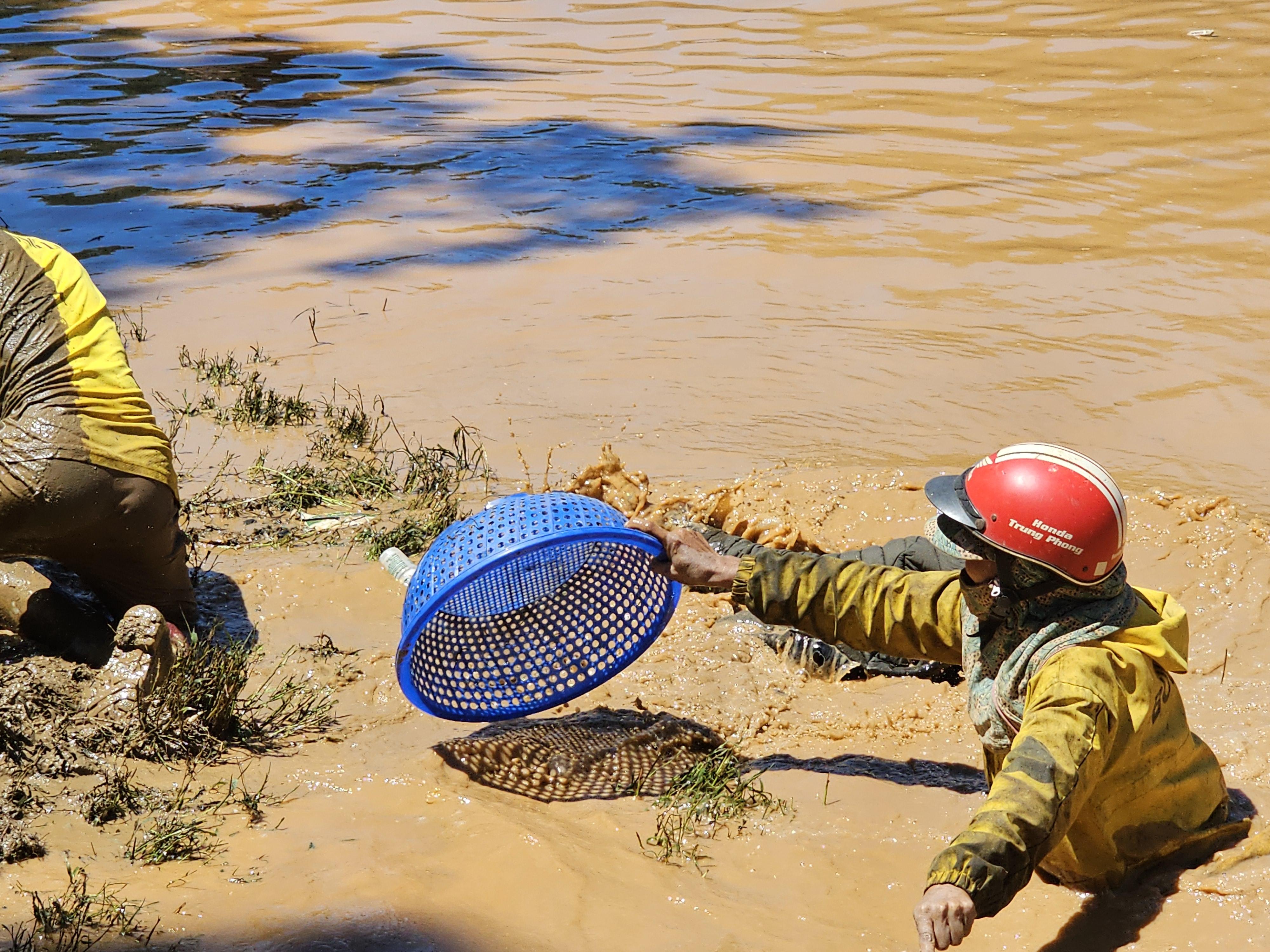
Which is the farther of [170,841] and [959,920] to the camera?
[170,841]

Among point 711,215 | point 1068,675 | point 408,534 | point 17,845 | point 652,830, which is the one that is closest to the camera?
Result: point 1068,675

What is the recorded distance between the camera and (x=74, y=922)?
2.49 m

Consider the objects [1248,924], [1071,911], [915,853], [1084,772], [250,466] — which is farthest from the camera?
[250,466]

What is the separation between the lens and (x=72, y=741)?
328cm

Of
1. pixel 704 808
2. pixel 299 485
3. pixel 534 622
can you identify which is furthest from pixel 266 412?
pixel 704 808

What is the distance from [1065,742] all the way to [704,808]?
1.05 metres

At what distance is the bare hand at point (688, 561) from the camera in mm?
3320

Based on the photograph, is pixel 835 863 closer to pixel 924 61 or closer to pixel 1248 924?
pixel 1248 924

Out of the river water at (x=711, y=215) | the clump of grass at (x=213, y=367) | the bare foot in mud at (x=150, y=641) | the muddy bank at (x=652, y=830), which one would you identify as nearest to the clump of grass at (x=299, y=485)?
the muddy bank at (x=652, y=830)

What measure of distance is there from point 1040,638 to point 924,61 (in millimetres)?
11351

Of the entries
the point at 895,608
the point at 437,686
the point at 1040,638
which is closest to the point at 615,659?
the point at 437,686

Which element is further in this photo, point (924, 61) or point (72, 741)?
point (924, 61)

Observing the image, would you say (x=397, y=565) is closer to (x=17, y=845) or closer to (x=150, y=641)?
(x=150, y=641)

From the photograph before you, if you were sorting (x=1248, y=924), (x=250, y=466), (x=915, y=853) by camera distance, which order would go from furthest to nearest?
(x=250, y=466) → (x=915, y=853) → (x=1248, y=924)
